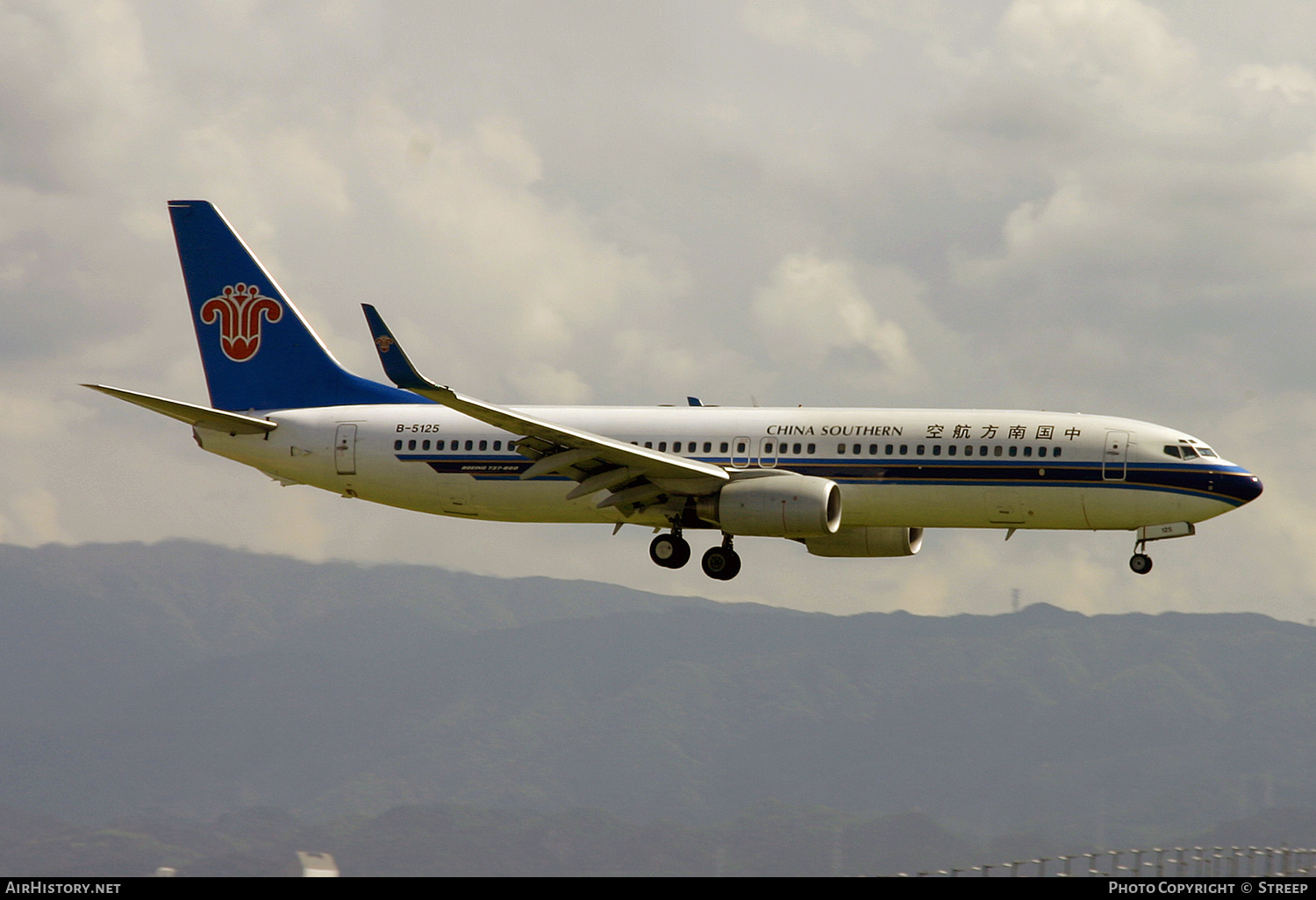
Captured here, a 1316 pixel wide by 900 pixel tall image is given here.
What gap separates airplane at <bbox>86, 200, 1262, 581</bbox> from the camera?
161 ft

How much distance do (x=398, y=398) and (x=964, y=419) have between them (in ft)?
68.2

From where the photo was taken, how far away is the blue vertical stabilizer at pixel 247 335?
195 ft

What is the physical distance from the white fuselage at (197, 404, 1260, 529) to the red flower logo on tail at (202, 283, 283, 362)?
17.4ft

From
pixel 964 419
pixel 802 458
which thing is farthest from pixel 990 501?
pixel 802 458

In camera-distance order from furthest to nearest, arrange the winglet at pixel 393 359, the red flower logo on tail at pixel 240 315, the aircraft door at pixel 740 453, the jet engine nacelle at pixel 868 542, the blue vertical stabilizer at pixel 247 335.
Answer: the red flower logo on tail at pixel 240 315 < the blue vertical stabilizer at pixel 247 335 < the jet engine nacelle at pixel 868 542 < the aircraft door at pixel 740 453 < the winglet at pixel 393 359

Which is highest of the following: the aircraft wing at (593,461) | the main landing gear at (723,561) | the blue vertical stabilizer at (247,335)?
the blue vertical stabilizer at (247,335)

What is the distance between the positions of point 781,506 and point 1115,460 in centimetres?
1052

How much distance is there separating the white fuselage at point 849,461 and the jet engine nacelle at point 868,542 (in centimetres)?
402

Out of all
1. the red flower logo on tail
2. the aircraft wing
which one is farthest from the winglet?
the red flower logo on tail

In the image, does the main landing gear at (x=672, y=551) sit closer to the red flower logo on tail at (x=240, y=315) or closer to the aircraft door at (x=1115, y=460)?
the aircraft door at (x=1115, y=460)

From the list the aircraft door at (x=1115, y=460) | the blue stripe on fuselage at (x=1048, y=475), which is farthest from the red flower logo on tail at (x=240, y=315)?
the aircraft door at (x=1115, y=460)

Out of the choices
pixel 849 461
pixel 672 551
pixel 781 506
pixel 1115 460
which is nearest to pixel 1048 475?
pixel 1115 460

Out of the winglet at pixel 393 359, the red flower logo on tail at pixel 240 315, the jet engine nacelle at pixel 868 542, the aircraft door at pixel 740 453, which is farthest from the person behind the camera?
the red flower logo on tail at pixel 240 315
